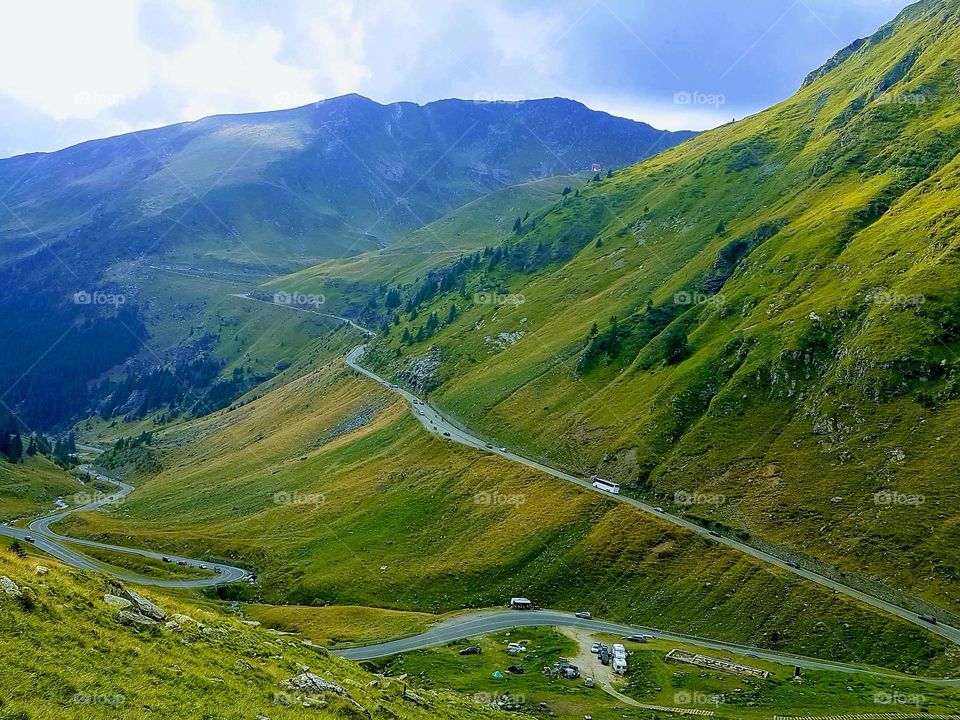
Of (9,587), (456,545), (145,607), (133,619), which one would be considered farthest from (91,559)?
(9,587)

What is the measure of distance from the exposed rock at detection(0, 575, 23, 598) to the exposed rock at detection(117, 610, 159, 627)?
475 cm

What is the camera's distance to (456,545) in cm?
9156

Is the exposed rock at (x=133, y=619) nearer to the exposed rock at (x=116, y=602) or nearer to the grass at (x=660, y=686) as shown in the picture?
the exposed rock at (x=116, y=602)

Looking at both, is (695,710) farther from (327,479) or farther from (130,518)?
(130,518)

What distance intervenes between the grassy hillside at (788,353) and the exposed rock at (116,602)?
7348 centimetres

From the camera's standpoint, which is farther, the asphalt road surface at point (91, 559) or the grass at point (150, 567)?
the grass at point (150, 567)

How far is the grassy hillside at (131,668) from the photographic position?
21594mm

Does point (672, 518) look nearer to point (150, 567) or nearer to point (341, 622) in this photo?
point (341, 622)

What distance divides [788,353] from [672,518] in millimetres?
36740

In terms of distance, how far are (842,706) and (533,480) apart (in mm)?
56599

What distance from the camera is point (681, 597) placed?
71562 millimetres

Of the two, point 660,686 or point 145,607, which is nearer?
point 145,607

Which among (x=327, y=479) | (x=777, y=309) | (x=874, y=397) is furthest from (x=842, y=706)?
(x=327, y=479)

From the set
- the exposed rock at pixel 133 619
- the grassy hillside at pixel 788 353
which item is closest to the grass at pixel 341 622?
the exposed rock at pixel 133 619
